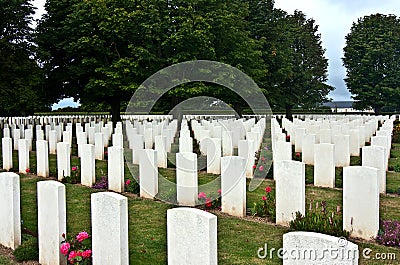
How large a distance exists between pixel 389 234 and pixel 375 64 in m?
41.9

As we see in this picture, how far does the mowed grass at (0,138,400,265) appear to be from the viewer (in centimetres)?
509

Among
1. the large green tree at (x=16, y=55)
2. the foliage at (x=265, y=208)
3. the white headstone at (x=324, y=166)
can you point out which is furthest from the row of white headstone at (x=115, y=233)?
the large green tree at (x=16, y=55)

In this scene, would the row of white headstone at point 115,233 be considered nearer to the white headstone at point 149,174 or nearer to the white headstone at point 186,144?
the white headstone at point 149,174

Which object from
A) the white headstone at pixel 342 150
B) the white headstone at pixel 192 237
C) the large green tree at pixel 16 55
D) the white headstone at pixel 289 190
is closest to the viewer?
the white headstone at pixel 192 237

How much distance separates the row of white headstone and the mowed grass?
406 millimetres

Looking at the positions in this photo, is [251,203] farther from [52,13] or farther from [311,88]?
[311,88]

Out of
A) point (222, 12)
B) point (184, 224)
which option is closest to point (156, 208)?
point (184, 224)

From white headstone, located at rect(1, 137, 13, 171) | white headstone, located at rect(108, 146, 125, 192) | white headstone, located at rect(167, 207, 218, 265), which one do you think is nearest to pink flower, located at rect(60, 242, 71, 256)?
white headstone, located at rect(167, 207, 218, 265)

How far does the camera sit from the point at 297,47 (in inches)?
1623

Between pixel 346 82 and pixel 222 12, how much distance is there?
25326mm

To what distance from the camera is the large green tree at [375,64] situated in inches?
1645

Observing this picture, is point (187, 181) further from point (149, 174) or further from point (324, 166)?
point (324, 166)

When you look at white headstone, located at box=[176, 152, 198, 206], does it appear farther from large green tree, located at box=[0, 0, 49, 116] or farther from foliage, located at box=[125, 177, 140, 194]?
large green tree, located at box=[0, 0, 49, 116]

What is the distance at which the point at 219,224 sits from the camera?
20.5 ft
